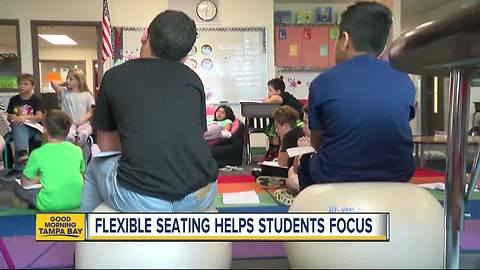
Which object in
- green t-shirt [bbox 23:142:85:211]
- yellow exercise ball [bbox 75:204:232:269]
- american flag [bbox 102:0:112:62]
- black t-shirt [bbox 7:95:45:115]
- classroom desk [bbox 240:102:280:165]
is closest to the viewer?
yellow exercise ball [bbox 75:204:232:269]

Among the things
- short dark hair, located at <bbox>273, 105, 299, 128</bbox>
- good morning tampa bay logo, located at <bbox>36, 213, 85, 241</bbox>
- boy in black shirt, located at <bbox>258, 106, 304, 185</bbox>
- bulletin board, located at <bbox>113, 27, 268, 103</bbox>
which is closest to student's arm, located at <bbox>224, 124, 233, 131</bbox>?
bulletin board, located at <bbox>113, 27, 268, 103</bbox>

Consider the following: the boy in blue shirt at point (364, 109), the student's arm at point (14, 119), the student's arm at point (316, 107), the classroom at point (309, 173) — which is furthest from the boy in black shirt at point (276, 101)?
the boy in blue shirt at point (364, 109)

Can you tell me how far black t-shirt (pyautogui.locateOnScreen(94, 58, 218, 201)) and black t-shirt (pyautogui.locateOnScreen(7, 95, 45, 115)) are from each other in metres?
3.72

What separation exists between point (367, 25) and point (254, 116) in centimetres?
392

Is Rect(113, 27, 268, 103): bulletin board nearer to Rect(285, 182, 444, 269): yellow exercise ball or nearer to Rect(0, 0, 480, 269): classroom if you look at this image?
Rect(0, 0, 480, 269): classroom

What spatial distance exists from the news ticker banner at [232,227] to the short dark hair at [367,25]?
629 mm

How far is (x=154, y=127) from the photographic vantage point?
4.28 feet

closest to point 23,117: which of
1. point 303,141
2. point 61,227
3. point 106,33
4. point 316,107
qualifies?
point 106,33

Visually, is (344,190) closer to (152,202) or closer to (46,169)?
(152,202)

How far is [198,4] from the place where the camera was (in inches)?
265

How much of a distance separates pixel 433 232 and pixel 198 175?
0.71m

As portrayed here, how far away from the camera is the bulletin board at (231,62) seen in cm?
677

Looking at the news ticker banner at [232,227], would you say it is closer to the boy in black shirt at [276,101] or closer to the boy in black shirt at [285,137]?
the boy in black shirt at [285,137]

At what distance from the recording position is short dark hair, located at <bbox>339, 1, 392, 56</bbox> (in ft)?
4.98
